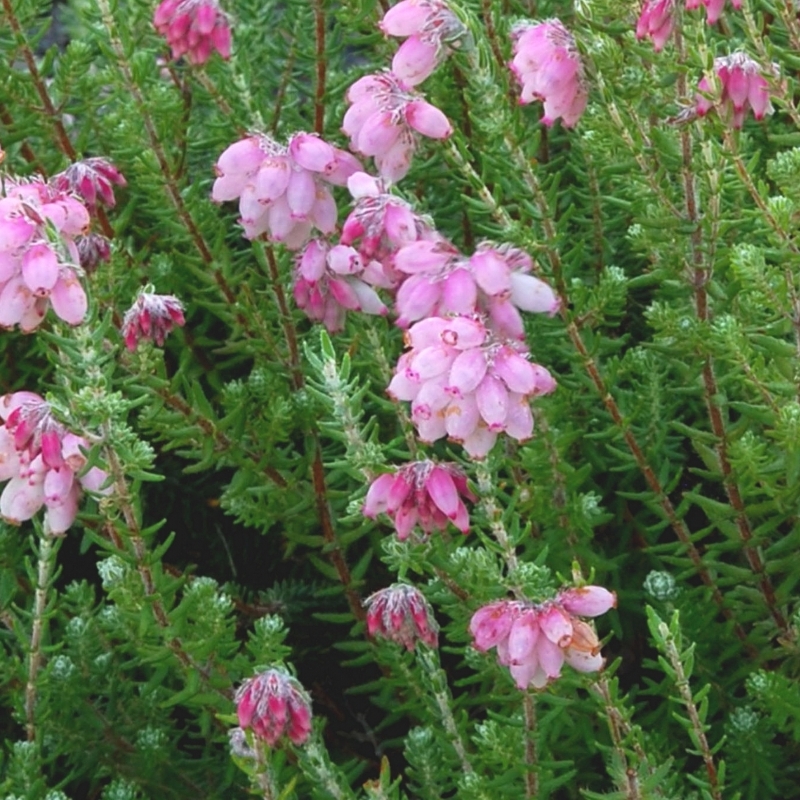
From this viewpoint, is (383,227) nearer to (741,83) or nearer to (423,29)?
(423,29)

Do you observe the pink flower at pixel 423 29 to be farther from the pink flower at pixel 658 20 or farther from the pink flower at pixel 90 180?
the pink flower at pixel 90 180

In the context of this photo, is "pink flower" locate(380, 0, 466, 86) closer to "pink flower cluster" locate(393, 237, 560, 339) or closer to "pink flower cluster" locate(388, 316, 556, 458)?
"pink flower cluster" locate(393, 237, 560, 339)

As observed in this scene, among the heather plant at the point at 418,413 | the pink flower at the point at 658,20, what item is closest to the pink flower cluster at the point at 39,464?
the heather plant at the point at 418,413

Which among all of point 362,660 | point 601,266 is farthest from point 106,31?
point 362,660

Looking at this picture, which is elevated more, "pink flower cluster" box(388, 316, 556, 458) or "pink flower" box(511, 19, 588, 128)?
"pink flower" box(511, 19, 588, 128)

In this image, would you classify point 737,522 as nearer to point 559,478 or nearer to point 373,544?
point 559,478

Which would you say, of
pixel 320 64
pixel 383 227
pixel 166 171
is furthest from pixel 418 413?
pixel 320 64

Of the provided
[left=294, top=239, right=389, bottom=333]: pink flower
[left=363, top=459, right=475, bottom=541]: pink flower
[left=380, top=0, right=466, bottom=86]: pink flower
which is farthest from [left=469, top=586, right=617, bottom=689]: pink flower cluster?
[left=380, top=0, right=466, bottom=86]: pink flower
